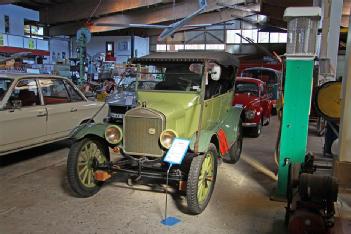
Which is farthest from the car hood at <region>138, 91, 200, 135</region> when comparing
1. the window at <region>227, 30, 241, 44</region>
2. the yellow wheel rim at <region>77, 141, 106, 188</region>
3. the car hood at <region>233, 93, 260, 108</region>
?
the window at <region>227, 30, 241, 44</region>

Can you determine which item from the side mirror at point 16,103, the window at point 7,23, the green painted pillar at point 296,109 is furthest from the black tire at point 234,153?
the window at point 7,23

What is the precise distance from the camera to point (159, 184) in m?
5.07

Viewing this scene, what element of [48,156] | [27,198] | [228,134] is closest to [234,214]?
[228,134]

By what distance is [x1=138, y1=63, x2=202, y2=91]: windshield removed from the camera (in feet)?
16.1

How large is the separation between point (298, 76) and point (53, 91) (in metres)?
4.59

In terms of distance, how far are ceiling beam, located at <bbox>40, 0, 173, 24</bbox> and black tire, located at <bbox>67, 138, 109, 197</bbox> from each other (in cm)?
1469

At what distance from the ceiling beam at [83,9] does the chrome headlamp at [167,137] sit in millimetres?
15007

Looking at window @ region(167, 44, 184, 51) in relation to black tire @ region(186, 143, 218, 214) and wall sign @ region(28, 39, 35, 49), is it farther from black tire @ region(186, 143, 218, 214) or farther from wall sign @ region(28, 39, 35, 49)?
black tire @ region(186, 143, 218, 214)

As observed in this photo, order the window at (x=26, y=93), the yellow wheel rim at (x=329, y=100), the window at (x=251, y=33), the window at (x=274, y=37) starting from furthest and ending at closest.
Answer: the window at (x=251, y=33) < the window at (x=274, y=37) < the window at (x=26, y=93) < the yellow wheel rim at (x=329, y=100)

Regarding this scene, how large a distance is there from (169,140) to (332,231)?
198 cm

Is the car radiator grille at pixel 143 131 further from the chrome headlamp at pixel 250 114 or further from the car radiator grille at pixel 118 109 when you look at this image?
the chrome headlamp at pixel 250 114

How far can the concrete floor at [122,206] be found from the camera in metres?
3.75

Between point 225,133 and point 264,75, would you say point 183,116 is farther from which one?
point 264,75

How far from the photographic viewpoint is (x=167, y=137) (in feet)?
13.8
